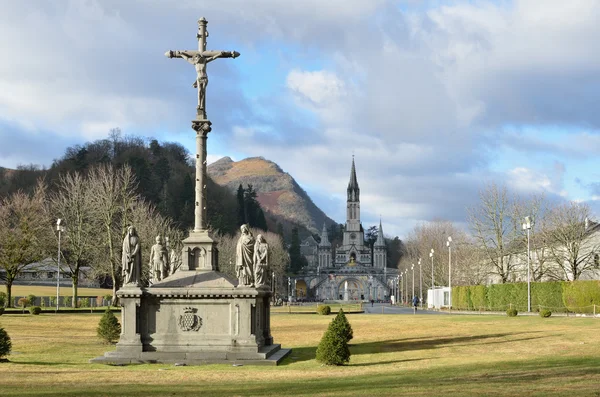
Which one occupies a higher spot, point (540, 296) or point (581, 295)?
point (581, 295)

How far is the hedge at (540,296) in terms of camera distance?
54219 mm

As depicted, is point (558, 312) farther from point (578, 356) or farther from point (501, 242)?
point (578, 356)

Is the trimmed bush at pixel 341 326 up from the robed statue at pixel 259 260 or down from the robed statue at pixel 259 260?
down

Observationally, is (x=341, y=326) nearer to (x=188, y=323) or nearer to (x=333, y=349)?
(x=333, y=349)

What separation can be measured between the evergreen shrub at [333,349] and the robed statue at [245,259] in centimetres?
298

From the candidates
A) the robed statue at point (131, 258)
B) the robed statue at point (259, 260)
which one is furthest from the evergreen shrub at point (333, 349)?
the robed statue at point (131, 258)

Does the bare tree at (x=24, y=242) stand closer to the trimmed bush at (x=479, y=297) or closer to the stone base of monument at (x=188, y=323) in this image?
the trimmed bush at (x=479, y=297)

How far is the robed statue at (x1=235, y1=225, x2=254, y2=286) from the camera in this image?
82.9 feet

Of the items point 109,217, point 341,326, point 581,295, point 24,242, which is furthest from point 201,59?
point 24,242

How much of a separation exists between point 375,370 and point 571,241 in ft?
179

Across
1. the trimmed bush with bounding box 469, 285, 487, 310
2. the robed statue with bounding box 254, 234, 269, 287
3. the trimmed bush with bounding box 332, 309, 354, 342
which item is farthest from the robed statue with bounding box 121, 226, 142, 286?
the trimmed bush with bounding box 469, 285, 487, 310

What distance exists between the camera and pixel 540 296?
195ft

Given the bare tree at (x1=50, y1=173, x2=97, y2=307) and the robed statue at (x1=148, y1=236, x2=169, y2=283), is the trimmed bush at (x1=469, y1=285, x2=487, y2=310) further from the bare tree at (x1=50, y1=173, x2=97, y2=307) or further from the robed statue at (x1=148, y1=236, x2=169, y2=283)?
the robed statue at (x1=148, y1=236, x2=169, y2=283)

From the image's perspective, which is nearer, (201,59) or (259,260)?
(259,260)
